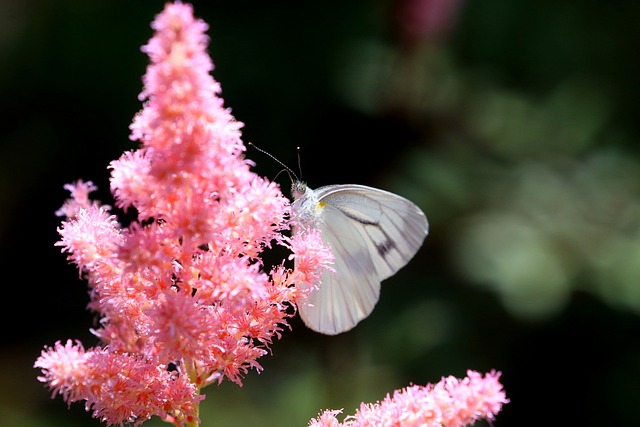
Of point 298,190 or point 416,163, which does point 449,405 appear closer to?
point 298,190

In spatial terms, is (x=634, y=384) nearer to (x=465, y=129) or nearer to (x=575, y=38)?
(x=465, y=129)

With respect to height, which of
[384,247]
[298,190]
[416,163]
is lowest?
[416,163]

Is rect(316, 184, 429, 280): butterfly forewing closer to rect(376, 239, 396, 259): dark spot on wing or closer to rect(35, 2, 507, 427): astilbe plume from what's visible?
rect(376, 239, 396, 259): dark spot on wing

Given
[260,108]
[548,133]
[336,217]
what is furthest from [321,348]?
[336,217]

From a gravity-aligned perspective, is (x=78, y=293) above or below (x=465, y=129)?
below

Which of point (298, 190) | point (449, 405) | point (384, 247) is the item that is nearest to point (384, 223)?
point (384, 247)

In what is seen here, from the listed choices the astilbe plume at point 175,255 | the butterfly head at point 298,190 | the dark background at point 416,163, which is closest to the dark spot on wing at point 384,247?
the butterfly head at point 298,190
